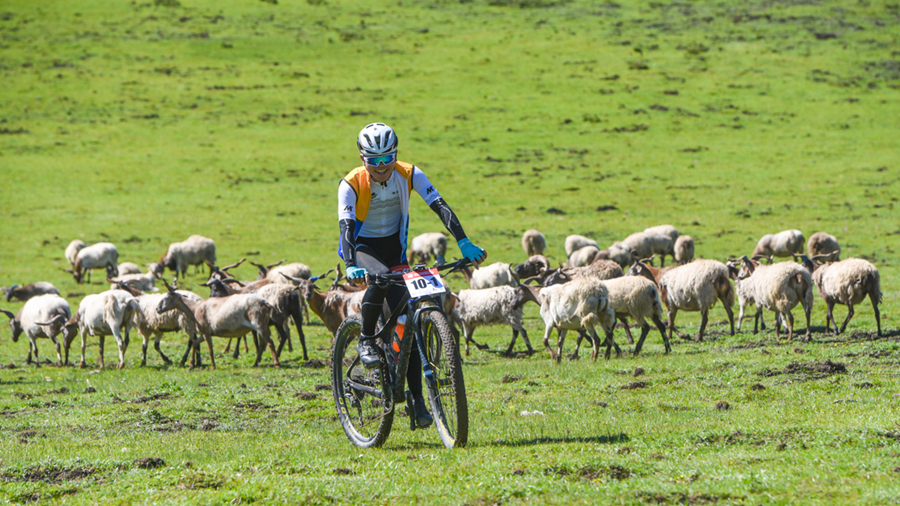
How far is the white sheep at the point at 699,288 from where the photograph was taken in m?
16.9

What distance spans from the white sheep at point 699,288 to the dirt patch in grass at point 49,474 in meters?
12.6

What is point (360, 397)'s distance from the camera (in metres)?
8.06

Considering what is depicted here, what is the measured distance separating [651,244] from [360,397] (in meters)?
23.8

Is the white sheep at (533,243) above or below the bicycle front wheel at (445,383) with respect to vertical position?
above

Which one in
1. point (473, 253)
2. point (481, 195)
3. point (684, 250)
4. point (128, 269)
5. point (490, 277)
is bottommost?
point (490, 277)

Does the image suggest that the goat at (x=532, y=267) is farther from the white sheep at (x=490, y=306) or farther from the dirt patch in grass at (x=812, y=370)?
the dirt patch in grass at (x=812, y=370)

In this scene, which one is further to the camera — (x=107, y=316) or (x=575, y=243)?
(x=575, y=243)

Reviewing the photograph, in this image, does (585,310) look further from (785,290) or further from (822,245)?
(822,245)

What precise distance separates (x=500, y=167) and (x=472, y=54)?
997 inches

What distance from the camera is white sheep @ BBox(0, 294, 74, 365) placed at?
17.4m

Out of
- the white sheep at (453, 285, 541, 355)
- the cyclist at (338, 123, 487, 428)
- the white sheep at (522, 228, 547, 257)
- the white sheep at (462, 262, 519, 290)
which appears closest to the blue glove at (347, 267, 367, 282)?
the cyclist at (338, 123, 487, 428)

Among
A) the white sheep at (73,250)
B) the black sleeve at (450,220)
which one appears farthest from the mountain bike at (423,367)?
the white sheep at (73,250)

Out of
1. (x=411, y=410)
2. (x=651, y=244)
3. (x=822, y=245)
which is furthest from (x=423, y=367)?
(x=651, y=244)

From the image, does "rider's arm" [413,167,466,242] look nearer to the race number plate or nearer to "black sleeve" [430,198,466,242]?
"black sleeve" [430,198,466,242]
